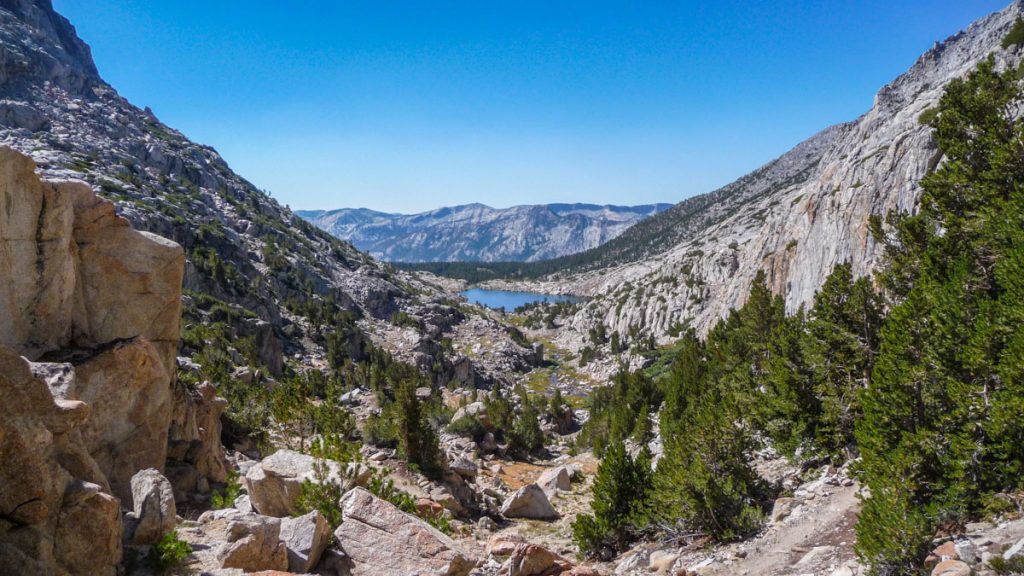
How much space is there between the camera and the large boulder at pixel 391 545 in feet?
51.6

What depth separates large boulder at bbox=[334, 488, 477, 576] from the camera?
15.7 m

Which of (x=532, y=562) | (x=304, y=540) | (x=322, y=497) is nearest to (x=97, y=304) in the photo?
(x=322, y=497)

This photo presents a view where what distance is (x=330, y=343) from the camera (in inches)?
4114

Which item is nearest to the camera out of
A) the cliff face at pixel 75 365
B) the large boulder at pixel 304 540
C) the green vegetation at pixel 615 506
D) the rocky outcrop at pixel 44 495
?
the rocky outcrop at pixel 44 495

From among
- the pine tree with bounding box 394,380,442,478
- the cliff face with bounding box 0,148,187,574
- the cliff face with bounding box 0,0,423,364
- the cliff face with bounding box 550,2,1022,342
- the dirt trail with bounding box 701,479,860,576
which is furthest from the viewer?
the cliff face with bounding box 0,0,423,364

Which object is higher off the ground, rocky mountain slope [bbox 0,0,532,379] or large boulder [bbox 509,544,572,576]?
rocky mountain slope [bbox 0,0,532,379]

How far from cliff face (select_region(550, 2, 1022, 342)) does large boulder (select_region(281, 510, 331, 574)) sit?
4522 cm

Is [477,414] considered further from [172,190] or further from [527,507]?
[172,190]

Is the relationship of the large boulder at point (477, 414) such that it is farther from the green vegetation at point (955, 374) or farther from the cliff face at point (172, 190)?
the cliff face at point (172, 190)

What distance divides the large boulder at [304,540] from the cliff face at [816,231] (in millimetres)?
45217

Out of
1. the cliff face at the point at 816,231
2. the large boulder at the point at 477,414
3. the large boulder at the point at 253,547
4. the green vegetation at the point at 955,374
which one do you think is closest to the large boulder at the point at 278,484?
the large boulder at the point at 253,547

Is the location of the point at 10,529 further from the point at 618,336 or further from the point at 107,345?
the point at 618,336

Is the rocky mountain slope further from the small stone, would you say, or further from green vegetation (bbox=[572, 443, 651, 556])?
the small stone

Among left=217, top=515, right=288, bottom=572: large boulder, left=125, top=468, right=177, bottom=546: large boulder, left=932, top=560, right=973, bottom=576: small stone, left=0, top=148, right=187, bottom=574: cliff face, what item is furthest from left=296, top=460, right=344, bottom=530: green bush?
left=932, top=560, right=973, bottom=576: small stone
